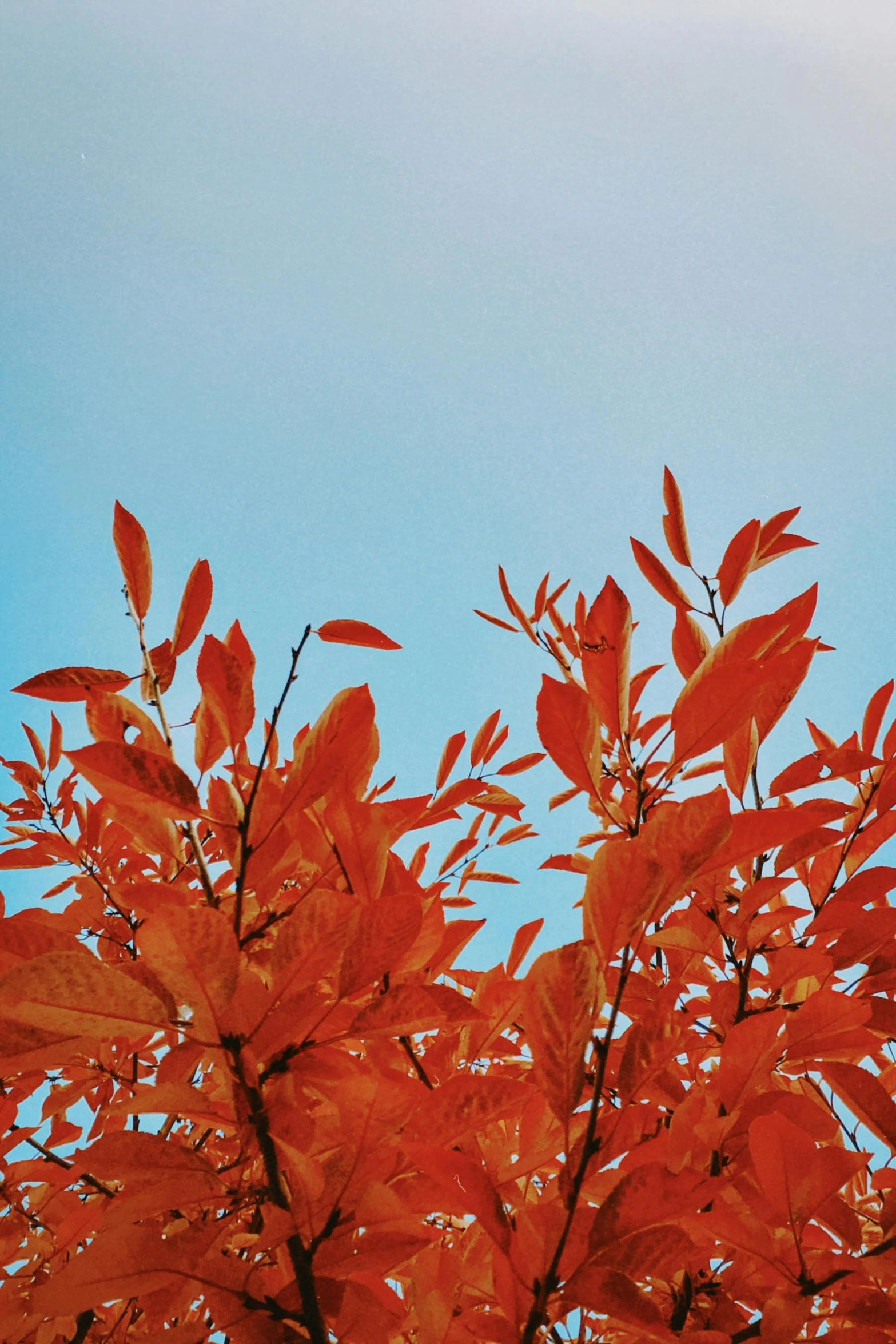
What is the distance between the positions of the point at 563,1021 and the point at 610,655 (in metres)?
0.37

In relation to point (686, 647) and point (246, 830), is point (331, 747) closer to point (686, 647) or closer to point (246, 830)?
point (246, 830)

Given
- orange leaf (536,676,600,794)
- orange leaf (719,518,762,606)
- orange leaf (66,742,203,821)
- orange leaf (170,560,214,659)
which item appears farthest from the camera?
orange leaf (719,518,762,606)

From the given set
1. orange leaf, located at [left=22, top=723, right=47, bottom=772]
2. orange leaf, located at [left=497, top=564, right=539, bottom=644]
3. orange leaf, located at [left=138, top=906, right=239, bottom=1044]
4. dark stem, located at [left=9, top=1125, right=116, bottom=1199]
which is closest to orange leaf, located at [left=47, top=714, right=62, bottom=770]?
orange leaf, located at [left=22, top=723, right=47, bottom=772]

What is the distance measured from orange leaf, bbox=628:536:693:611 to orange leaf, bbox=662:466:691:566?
33 mm

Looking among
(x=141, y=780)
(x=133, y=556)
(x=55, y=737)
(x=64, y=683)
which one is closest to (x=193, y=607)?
(x=133, y=556)

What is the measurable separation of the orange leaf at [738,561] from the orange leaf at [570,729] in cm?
47

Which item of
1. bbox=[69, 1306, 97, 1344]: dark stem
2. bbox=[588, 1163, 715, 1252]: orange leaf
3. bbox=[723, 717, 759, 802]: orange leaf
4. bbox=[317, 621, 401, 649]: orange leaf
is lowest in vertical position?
bbox=[588, 1163, 715, 1252]: orange leaf

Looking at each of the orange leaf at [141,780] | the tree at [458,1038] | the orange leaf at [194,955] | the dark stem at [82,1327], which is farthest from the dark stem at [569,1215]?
the dark stem at [82,1327]

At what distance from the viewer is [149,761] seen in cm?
66

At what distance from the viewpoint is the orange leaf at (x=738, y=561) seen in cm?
109

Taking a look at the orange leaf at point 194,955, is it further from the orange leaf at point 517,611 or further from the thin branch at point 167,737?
the orange leaf at point 517,611

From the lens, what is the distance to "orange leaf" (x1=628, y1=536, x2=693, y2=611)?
3.72 feet

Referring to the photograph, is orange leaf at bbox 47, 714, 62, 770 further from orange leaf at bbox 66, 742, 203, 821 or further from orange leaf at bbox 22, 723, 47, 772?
orange leaf at bbox 66, 742, 203, 821

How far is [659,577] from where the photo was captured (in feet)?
3.76
